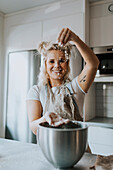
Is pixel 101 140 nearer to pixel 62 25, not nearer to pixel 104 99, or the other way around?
pixel 104 99

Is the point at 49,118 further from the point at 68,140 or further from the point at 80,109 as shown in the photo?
the point at 80,109

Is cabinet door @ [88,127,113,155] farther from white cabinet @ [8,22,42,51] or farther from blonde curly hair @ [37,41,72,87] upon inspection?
white cabinet @ [8,22,42,51]

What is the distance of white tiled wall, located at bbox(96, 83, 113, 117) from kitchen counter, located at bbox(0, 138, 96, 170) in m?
1.77

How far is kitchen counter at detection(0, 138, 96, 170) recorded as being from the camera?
62 centimetres

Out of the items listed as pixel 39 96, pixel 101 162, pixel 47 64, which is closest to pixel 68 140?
pixel 101 162

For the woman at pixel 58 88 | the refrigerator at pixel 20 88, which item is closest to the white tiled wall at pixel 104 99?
the refrigerator at pixel 20 88

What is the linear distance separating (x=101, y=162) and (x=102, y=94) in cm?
198

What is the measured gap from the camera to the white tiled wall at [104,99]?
2.44m

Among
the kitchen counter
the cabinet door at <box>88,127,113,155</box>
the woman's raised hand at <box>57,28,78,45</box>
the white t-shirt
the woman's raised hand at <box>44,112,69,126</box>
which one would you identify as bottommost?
the cabinet door at <box>88,127,113,155</box>

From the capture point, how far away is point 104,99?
8.16ft

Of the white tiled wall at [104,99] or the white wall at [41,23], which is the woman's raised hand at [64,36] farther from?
the white tiled wall at [104,99]

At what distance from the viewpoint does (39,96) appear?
1263 millimetres

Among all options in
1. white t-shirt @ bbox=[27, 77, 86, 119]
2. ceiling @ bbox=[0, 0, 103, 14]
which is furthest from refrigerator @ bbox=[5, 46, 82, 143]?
white t-shirt @ bbox=[27, 77, 86, 119]

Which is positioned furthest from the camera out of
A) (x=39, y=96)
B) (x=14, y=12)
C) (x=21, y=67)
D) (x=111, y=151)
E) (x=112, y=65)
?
(x=14, y=12)
